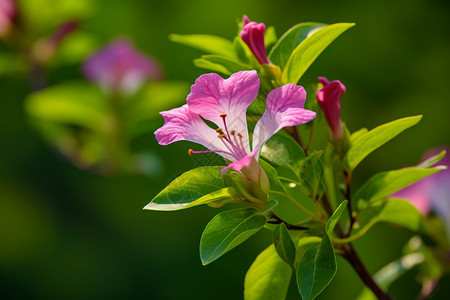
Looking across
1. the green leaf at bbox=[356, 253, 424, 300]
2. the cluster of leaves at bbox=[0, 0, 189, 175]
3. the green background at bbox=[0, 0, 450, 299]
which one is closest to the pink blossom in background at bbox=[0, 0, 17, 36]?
the cluster of leaves at bbox=[0, 0, 189, 175]

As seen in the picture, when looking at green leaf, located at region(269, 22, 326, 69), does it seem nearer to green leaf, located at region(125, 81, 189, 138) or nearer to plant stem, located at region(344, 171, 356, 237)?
plant stem, located at region(344, 171, 356, 237)

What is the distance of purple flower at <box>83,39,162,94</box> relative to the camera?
6.48 feet

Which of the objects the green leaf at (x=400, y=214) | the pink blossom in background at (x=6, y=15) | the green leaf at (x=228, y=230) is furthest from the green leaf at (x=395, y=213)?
the pink blossom in background at (x=6, y=15)

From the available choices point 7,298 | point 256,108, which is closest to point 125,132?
point 256,108

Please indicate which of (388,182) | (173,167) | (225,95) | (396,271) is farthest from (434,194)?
(173,167)

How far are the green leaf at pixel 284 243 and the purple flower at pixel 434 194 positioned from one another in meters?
0.50

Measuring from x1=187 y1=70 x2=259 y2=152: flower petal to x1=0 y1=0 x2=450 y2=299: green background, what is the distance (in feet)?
5.97

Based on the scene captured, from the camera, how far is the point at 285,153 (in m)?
0.79

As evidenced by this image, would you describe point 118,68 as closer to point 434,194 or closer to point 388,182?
point 434,194

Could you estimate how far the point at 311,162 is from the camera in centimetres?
74

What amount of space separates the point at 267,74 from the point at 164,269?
221cm

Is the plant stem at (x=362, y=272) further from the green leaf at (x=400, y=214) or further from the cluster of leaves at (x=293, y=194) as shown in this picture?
the green leaf at (x=400, y=214)

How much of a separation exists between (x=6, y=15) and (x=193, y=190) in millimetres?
1484

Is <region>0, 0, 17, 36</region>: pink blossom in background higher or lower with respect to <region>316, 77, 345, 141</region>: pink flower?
higher
